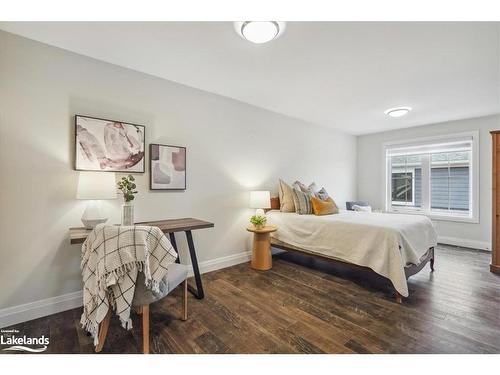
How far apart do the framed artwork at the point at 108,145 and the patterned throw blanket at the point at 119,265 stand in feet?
3.40

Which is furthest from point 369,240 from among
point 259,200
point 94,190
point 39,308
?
point 39,308

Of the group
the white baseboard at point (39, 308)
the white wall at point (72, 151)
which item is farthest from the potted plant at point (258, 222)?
the white baseboard at point (39, 308)

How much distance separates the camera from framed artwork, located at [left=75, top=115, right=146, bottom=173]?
86.3 inches

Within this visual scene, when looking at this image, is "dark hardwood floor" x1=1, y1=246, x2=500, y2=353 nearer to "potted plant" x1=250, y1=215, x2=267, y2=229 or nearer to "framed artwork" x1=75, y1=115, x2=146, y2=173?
"potted plant" x1=250, y1=215, x2=267, y2=229

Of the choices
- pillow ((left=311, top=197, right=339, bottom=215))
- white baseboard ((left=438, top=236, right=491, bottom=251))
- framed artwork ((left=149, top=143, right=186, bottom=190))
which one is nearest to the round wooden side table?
pillow ((left=311, top=197, right=339, bottom=215))

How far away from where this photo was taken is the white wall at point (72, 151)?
1.93 m

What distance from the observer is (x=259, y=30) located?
1.82 m

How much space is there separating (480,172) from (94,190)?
5.52 m

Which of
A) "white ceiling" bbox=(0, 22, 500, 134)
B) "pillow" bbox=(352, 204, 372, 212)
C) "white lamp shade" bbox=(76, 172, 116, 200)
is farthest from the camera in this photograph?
"pillow" bbox=(352, 204, 372, 212)

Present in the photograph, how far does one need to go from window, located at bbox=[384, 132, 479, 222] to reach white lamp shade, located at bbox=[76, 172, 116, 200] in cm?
520

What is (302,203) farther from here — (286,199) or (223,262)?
(223,262)

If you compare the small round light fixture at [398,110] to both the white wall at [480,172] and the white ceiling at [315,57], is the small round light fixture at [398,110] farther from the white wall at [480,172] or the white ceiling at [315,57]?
the white wall at [480,172]
